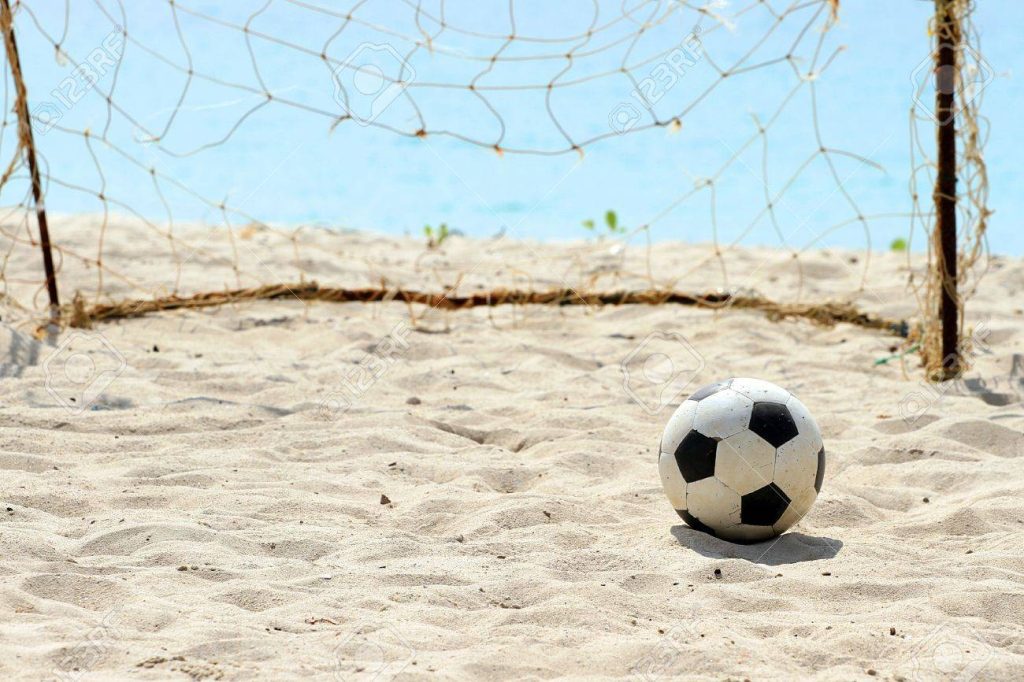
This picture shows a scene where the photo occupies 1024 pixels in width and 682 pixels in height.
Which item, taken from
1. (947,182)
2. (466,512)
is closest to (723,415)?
(466,512)

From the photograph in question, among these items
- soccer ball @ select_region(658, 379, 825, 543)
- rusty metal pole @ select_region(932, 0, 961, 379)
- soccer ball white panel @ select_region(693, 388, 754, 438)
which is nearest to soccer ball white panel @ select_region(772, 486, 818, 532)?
soccer ball @ select_region(658, 379, 825, 543)

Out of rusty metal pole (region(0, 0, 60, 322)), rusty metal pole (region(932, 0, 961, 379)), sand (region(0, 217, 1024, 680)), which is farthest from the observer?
rusty metal pole (region(0, 0, 60, 322))

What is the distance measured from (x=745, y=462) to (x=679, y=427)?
227mm

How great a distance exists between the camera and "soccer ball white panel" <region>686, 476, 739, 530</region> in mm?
3385

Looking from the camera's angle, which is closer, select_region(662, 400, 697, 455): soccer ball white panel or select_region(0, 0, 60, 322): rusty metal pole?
select_region(662, 400, 697, 455): soccer ball white panel

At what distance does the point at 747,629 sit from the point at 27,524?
201 cm

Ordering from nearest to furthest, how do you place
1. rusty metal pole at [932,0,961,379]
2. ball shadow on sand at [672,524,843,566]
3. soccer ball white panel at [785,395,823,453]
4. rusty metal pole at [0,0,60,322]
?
ball shadow on sand at [672,524,843,566] < soccer ball white panel at [785,395,823,453] < rusty metal pole at [932,0,961,379] < rusty metal pole at [0,0,60,322]

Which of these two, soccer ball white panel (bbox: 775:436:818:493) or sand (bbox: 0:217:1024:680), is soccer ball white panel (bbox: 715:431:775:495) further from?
sand (bbox: 0:217:1024:680)

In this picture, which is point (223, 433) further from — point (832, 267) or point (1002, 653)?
point (832, 267)

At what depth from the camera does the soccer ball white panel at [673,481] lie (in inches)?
136

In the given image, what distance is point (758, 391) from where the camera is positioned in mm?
3494

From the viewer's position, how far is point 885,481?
13.4ft

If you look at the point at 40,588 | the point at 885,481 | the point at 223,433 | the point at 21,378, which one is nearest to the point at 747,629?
the point at 885,481

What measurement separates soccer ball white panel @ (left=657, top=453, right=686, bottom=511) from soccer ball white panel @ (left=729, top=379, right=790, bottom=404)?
11.3 inches
